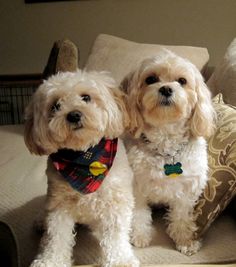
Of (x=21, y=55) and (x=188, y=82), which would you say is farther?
(x=21, y=55)

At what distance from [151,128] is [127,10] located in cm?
180

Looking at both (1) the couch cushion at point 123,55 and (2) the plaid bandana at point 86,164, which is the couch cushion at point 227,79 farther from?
(2) the plaid bandana at point 86,164

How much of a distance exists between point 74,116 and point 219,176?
19.2 inches

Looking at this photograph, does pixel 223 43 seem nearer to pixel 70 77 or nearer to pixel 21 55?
pixel 21 55

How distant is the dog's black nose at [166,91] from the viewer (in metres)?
1.10

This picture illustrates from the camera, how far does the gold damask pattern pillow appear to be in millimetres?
1161

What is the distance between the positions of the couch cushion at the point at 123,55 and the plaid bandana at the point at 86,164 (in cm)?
92

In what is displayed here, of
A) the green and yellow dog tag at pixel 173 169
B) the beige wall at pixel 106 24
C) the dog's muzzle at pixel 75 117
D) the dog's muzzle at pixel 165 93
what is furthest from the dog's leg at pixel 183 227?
the beige wall at pixel 106 24

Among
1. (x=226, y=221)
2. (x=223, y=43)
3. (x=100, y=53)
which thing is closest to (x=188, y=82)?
(x=226, y=221)

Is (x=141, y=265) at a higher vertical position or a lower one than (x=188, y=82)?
lower

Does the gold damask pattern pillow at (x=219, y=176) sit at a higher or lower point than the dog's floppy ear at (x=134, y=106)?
lower

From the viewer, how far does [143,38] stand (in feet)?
9.19

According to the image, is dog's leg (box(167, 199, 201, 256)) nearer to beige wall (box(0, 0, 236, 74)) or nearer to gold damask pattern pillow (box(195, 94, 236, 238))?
gold damask pattern pillow (box(195, 94, 236, 238))

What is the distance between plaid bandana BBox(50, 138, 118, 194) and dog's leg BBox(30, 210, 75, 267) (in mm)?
109
